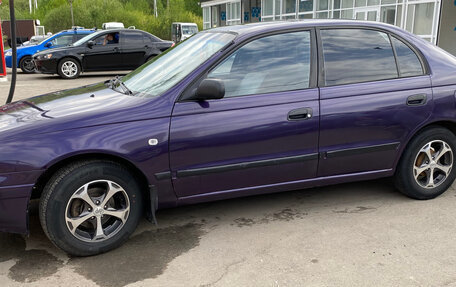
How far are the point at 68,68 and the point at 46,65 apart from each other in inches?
27.6

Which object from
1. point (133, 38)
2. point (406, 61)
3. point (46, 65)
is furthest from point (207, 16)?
point (406, 61)

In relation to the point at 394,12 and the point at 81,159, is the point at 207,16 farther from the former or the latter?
the point at 81,159

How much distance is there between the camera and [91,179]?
306 cm

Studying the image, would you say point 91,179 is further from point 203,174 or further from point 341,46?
point 341,46

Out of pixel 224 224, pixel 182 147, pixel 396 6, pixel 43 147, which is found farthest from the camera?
pixel 396 6

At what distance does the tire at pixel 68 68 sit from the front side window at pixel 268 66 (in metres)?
12.9

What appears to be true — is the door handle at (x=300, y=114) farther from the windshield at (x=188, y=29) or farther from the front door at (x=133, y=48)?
the windshield at (x=188, y=29)

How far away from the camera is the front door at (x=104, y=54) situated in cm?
1512

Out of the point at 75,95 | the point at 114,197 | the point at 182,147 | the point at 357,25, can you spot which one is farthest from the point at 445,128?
the point at 75,95

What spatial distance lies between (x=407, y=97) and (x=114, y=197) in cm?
259

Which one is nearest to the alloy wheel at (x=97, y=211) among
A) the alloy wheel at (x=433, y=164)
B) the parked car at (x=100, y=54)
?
the alloy wheel at (x=433, y=164)

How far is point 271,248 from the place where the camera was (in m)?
3.28

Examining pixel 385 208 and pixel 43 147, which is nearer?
pixel 43 147

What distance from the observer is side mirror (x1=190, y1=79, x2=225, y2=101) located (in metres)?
3.24
